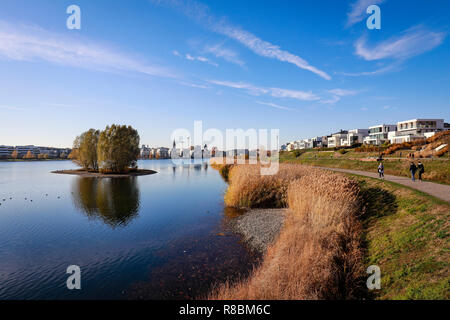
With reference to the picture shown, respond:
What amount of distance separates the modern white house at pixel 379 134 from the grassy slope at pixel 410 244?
3288 inches

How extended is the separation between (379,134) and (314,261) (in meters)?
96.5

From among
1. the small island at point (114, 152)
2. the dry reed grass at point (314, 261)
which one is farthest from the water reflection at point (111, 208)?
the small island at point (114, 152)

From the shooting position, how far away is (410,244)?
837 cm

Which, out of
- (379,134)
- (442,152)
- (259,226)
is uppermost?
(379,134)

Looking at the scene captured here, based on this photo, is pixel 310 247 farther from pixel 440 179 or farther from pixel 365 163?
pixel 365 163

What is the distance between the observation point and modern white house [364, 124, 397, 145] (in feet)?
271

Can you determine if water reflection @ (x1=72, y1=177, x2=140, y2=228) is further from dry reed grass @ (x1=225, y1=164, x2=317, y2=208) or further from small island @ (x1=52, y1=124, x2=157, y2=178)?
small island @ (x1=52, y1=124, x2=157, y2=178)

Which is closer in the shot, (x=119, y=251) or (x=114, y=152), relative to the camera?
(x=119, y=251)

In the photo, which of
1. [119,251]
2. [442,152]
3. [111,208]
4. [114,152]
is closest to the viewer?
[119,251]

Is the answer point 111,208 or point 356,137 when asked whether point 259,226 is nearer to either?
point 111,208

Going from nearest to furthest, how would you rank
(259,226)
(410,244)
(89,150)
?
1. (410,244)
2. (259,226)
3. (89,150)

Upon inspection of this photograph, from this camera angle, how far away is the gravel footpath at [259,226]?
12312 millimetres

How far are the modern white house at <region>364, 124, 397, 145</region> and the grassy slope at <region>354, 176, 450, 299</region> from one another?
274 ft

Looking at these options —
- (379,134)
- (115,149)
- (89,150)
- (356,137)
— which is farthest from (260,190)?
(356,137)
